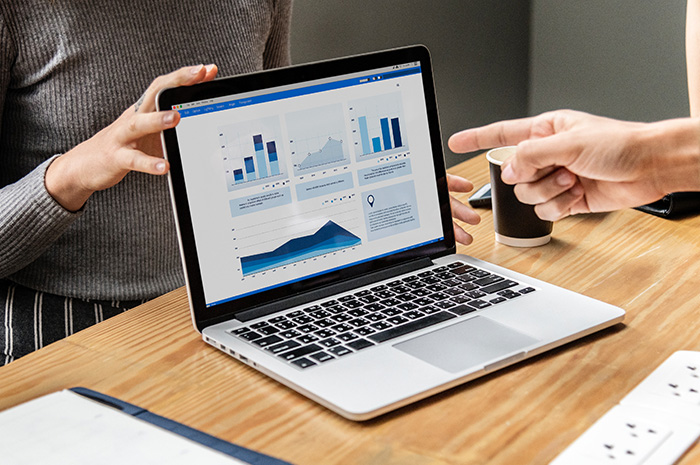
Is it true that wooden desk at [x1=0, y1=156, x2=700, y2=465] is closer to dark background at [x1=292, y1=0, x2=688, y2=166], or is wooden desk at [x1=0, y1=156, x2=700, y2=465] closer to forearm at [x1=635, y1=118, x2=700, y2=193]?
forearm at [x1=635, y1=118, x2=700, y2=193]

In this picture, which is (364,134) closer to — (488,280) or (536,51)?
(488,280)

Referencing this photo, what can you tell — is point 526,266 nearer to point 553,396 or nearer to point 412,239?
point 412,239

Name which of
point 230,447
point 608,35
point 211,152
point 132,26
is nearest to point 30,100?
point 132,26

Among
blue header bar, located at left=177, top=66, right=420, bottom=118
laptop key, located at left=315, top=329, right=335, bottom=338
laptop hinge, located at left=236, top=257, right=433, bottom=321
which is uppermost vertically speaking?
blue header bar, located at left=177, top=66, right=420, bottom=118

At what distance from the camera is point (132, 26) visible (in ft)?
3.65

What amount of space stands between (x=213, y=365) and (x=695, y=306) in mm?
544

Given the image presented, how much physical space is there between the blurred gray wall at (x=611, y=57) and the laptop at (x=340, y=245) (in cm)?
206

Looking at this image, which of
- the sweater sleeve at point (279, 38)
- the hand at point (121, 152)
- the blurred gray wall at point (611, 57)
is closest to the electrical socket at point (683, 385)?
the hand at point (121, 152)

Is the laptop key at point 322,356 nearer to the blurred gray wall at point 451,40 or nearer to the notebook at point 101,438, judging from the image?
the notebook at point 101,438

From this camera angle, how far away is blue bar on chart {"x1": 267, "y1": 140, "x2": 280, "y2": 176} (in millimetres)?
Result: 836

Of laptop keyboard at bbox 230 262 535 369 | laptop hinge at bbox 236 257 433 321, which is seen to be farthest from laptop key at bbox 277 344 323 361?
laptop hinge at bbox 236 257 433 321

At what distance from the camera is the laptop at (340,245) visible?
0.73m

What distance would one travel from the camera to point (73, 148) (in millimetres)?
959

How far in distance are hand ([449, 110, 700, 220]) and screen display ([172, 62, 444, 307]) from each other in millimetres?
Answer: 90
